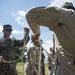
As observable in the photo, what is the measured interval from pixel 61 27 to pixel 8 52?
3.94 m

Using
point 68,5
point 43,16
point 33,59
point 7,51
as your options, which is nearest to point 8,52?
point 7,51

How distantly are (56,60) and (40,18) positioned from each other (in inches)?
34.4

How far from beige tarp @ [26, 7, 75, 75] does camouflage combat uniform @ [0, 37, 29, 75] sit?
3441mm

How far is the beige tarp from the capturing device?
4.25 meters

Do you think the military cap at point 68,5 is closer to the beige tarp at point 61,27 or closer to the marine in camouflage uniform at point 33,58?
the beige tarp at point 61,27

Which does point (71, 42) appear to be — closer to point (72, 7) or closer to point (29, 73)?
point (72, 7)

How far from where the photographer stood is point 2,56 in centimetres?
828

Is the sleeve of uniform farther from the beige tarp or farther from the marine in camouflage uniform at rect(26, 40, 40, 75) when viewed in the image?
the marine in camouflage uniform at rect(26, 40, 40, 75)

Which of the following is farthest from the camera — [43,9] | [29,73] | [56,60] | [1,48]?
[29,73]

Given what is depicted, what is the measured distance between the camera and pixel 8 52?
8211 mm

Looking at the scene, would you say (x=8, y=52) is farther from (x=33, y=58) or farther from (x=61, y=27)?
(x=61, y=27)

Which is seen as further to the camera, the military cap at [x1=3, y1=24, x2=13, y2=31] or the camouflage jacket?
the military cap at [x1=3, y1=24, x2=13, y2=31]

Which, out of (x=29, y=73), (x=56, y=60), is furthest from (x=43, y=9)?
(x=29, y=73)

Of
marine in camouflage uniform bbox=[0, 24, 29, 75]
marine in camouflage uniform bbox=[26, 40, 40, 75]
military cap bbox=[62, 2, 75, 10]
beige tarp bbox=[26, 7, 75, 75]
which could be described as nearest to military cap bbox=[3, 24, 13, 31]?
marine in camouflage uniform bbox=[0, 24, 29, 75]
